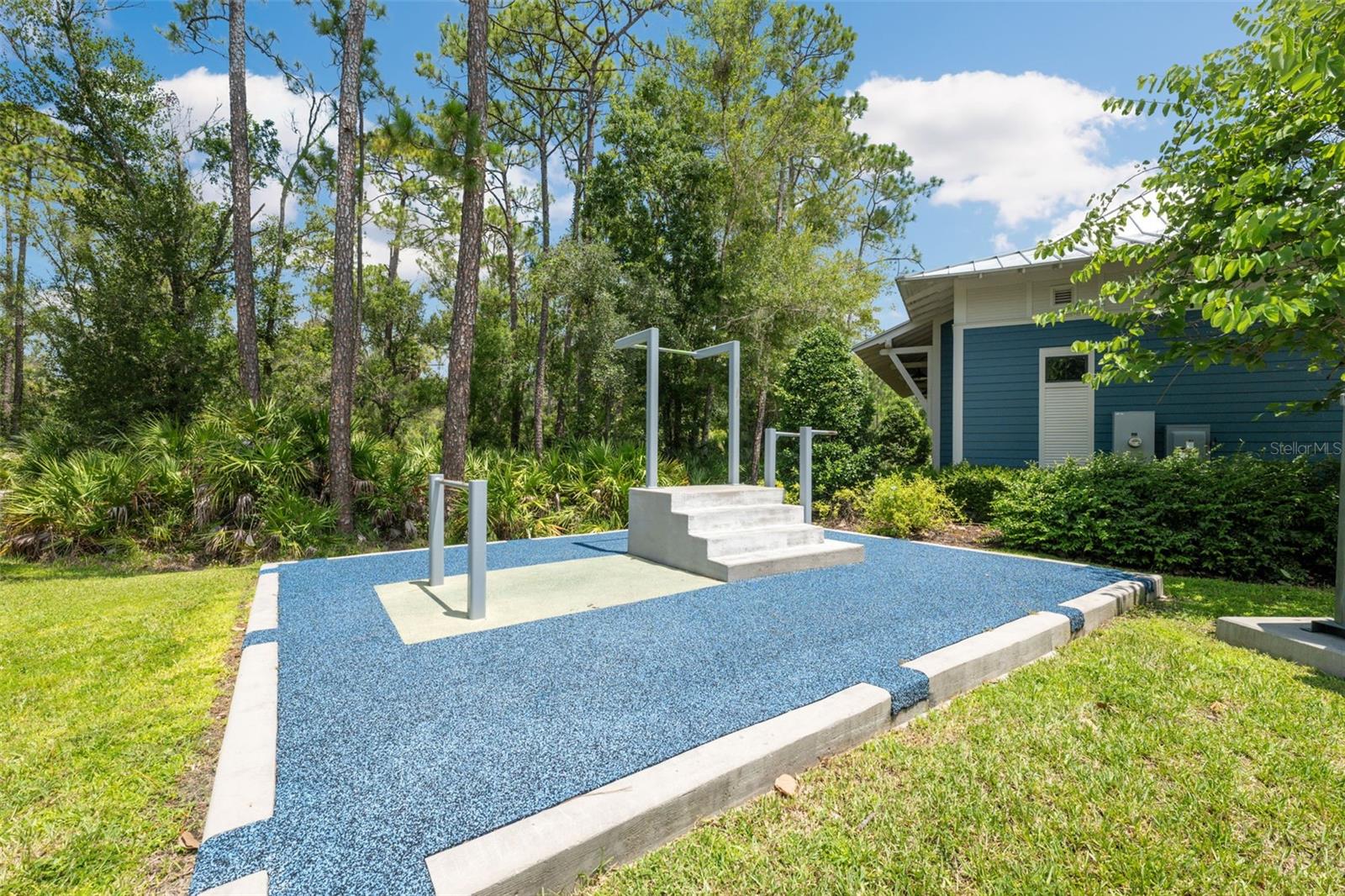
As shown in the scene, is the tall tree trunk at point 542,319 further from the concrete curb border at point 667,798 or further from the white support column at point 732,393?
the concrete curb border at point 667,798

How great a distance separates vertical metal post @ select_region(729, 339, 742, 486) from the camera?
6148mm

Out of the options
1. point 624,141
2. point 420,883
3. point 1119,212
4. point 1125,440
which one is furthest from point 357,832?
point 624,141

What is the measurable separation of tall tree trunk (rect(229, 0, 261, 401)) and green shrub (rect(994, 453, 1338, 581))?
11.1m

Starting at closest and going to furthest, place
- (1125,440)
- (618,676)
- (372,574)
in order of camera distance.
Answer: (618,676)
(372,574)
(1125,440)

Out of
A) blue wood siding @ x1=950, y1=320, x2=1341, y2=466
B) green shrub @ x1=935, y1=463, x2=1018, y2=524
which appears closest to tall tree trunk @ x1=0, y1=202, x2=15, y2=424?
green shrub @ x1=935, y1=463, x2=1018, y2=524

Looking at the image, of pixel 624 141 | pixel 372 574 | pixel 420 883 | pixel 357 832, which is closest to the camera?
pixel 420 883

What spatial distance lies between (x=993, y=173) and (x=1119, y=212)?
6723mm

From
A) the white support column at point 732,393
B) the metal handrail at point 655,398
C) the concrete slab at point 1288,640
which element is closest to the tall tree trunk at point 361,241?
the metal handrail at point 655,398

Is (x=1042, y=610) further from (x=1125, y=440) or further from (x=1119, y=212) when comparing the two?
(x=1125, y=440)

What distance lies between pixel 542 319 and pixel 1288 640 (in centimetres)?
1169

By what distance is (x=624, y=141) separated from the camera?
504 inches

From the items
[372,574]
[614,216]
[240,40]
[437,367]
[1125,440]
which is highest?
[240,40]

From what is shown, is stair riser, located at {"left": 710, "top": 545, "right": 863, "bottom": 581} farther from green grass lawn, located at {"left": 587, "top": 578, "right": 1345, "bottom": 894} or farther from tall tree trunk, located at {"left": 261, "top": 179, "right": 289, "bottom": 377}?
tall tree trunk, located at {"left": 261, "top": 179, "right": 289, "bottom": 377}

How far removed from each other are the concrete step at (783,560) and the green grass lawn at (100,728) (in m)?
3.41
